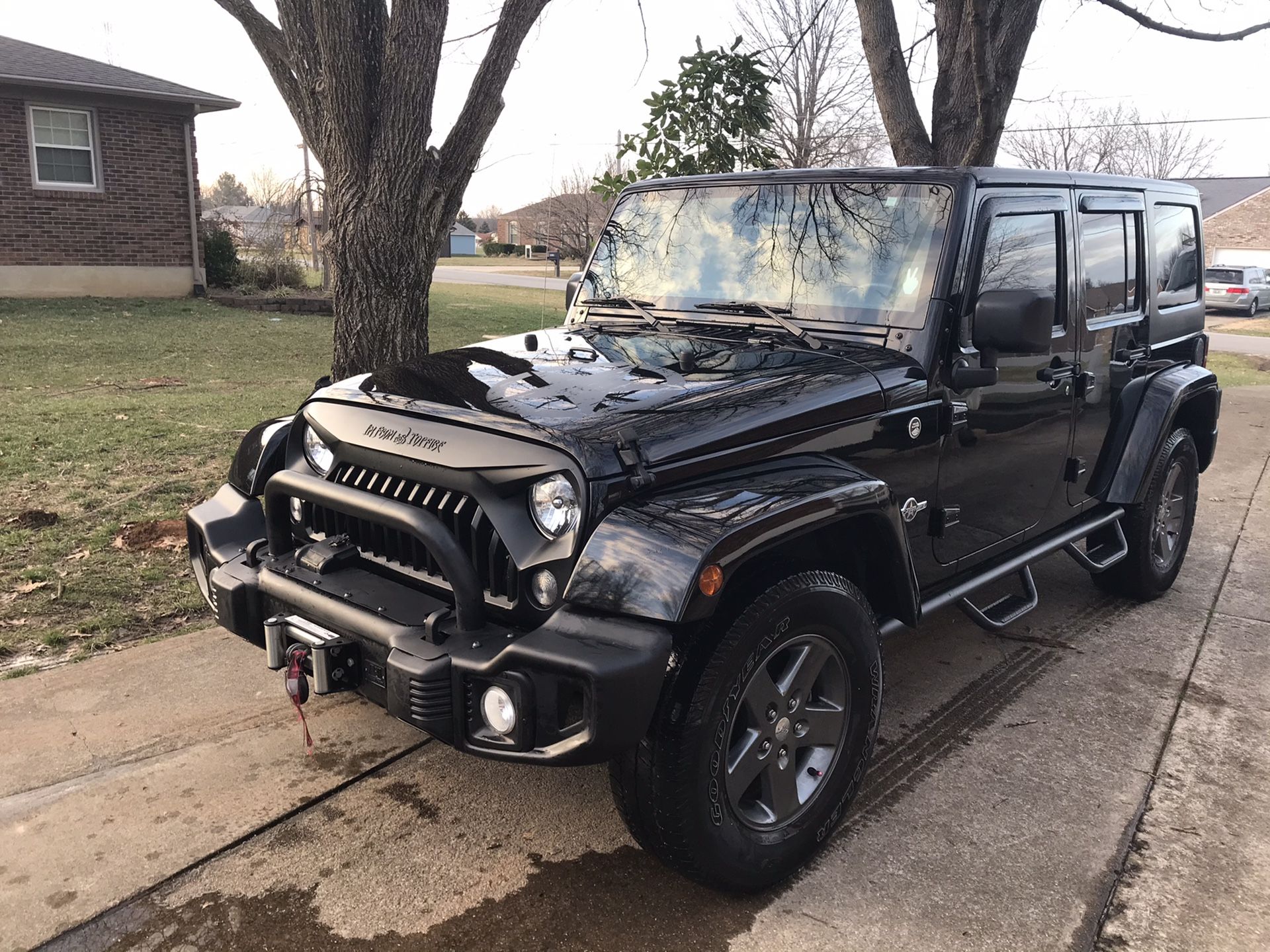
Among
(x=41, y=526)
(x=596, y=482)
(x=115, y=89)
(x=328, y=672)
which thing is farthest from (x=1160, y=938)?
(x=115, y=89)

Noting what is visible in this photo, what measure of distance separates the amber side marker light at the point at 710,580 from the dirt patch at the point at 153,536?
371 centimetres

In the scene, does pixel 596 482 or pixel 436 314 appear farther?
pixel 436 314

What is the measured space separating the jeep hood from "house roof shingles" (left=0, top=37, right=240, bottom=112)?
15586mm

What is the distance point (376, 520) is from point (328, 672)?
42cm

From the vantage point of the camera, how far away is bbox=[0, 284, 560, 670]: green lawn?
175 inches

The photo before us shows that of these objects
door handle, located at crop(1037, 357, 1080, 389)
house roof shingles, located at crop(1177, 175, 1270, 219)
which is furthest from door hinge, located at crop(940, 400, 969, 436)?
house roof shingles, located at crop(1177, 175, 1270, 219)

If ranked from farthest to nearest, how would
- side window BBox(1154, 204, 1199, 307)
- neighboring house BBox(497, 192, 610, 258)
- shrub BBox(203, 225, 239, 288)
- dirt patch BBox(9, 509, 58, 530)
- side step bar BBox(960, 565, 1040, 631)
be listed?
shrub BBox(203, 225, 239, 288) → neighboring house BBox(497, 192, 610, 258) → dirt patch BBox(9, 509, 58, 530) → side window BBox(1154, 204, 1199, 307) → side step bar BBox(960, 565, 1040, 631)

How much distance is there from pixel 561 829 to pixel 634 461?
47.7 inches

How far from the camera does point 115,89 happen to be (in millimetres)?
16016

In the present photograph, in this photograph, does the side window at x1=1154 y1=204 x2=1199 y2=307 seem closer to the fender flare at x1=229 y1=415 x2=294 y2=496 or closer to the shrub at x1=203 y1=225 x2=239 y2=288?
the fender flare at x1=229 y1=415 x2=294 y2=496

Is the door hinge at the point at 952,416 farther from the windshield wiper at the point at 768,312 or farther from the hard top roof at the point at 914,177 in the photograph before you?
the hard top roof at the point at 914,177

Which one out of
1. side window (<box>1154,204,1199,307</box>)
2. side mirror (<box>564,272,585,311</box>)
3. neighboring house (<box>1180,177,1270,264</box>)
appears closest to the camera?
side mirror (<box>564,272,585,311</box>)

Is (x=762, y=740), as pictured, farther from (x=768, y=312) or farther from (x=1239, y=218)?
(x=1239, y=218)

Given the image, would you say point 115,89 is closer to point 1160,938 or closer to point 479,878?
point 479,878
